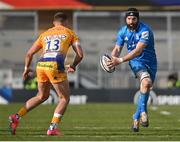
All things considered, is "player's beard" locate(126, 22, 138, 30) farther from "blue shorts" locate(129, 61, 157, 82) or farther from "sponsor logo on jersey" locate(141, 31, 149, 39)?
"blue shorts" locate(129, 61, 157, 82)

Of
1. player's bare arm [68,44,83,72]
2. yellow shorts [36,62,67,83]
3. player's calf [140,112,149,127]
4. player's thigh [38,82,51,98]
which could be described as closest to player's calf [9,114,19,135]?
player's thigh [38,82,51,98]

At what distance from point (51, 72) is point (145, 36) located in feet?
6.58

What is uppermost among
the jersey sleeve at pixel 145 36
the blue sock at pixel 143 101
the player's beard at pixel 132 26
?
the player's beard at pixel 132 26

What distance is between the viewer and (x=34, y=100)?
12.7 metres

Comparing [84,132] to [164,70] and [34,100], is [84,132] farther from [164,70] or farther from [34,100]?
[164,70]

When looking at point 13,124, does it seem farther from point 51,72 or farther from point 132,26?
point 132,26

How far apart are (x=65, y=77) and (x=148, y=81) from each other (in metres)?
1.78

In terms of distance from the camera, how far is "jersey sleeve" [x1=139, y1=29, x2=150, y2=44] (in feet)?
43.1

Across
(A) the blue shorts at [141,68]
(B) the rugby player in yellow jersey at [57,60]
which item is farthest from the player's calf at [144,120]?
(B) the rugby player in yellow jersey at [57,60]

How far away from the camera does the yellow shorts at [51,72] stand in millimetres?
12203

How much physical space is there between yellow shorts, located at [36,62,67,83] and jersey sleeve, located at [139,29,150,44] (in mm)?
1686

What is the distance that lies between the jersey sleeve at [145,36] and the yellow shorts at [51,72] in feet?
5.53

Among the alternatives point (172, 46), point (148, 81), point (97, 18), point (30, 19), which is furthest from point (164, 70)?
point (148, 81)

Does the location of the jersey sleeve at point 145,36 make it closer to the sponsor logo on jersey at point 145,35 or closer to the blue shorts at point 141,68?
the sponsor logo on jersey at point 145,35
